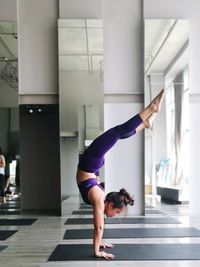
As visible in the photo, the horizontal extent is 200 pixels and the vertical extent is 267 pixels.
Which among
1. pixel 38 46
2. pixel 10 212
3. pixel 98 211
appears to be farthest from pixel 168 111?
pixel 98 211

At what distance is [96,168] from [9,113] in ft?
12.2

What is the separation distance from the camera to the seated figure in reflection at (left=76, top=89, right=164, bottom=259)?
3691 mm

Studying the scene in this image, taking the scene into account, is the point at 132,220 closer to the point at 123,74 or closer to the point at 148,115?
the point at 123,74

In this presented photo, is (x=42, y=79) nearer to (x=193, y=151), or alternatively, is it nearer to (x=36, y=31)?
(x=36, y=31)

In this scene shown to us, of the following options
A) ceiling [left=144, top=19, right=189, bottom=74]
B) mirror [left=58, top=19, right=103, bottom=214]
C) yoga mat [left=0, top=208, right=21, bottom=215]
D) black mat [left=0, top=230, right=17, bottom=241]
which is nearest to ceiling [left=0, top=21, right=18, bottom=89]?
mirror [left=58, top=19, right=103, bottom=214]

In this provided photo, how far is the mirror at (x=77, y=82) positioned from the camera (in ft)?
22.9

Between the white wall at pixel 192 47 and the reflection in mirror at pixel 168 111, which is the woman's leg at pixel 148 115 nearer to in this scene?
the reflection in mirror at pixel 168 111

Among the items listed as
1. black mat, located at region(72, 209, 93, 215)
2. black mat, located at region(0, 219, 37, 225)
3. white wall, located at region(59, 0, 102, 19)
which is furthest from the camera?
white wall, located at region(59, 0, 102, 19)

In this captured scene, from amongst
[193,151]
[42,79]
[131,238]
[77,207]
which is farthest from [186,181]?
[42,79]

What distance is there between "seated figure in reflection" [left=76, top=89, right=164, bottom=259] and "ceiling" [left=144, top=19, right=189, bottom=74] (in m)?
3.38

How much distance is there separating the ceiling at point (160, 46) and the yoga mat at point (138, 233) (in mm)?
2877

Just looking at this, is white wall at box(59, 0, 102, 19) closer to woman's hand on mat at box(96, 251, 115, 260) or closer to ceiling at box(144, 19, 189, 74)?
ceiling at box(144, 19, 189, 74)

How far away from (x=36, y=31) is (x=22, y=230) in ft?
11.6

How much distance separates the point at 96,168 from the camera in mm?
3775
